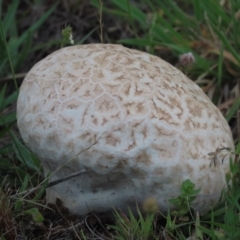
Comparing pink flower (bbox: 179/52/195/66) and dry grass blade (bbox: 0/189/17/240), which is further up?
pink flower (bbox: 179/52/195/66)

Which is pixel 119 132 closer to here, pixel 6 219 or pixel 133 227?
pixel 133 227

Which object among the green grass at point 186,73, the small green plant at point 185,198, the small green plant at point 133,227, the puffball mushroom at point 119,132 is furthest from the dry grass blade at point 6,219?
the small green plant at point 185,198

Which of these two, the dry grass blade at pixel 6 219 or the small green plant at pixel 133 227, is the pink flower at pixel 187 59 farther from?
the dry grass blade at pixel 6 219

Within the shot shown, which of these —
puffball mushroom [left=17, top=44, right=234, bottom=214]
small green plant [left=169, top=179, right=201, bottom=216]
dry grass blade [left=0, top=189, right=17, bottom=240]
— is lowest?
dry grass blade [left=0, top=189, right=17, bottom=240]

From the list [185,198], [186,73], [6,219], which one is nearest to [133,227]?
[185,198]

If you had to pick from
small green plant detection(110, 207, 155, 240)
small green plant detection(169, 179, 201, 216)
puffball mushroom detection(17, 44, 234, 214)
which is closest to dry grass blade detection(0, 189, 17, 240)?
puffball mushroom detection(17, 44, 234, 214)

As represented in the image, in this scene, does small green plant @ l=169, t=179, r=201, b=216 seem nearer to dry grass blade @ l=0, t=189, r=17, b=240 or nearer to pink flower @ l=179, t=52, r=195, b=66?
dry grass blade @ l=0, t=189, r=17, b=240

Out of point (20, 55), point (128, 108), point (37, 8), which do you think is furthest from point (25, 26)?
point (128, 108)

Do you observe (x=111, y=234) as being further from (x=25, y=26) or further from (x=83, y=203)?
(x=25, y=26)
